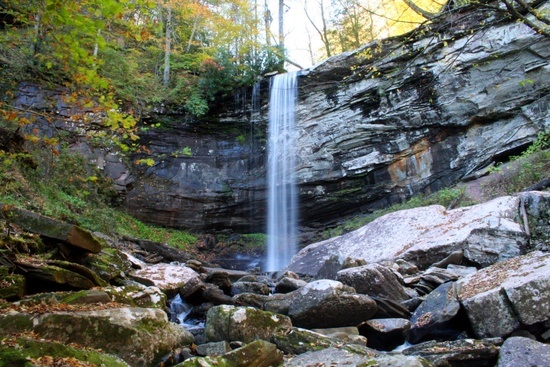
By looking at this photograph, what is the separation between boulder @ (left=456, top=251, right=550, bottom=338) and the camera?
4070 mm

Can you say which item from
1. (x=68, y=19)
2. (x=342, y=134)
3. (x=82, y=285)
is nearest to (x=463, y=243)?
(x=82, y=285)

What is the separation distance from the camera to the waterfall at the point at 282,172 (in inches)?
663

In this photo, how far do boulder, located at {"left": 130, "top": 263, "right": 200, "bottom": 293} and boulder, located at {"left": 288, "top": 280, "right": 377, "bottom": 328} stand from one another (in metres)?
2.35

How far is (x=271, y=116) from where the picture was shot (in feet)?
56.7

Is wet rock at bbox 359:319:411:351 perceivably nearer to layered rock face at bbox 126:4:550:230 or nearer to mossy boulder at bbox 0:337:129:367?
mossy boulder at bbox 0:337:129:367

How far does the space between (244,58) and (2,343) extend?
54.8ft

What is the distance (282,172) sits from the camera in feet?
55.9

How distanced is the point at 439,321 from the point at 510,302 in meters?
0.83

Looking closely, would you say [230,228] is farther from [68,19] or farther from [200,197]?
[68,19]

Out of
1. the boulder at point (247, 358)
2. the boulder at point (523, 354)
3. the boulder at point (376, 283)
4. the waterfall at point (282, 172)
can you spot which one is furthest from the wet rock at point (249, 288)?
the waterfall at point (282, 172)

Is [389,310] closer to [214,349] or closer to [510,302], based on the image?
[510,302]

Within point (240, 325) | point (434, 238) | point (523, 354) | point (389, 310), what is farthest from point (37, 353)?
point (434, 238)

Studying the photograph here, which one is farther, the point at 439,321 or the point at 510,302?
the point at 439,321

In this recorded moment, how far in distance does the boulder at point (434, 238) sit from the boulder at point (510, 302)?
2.35 metres
